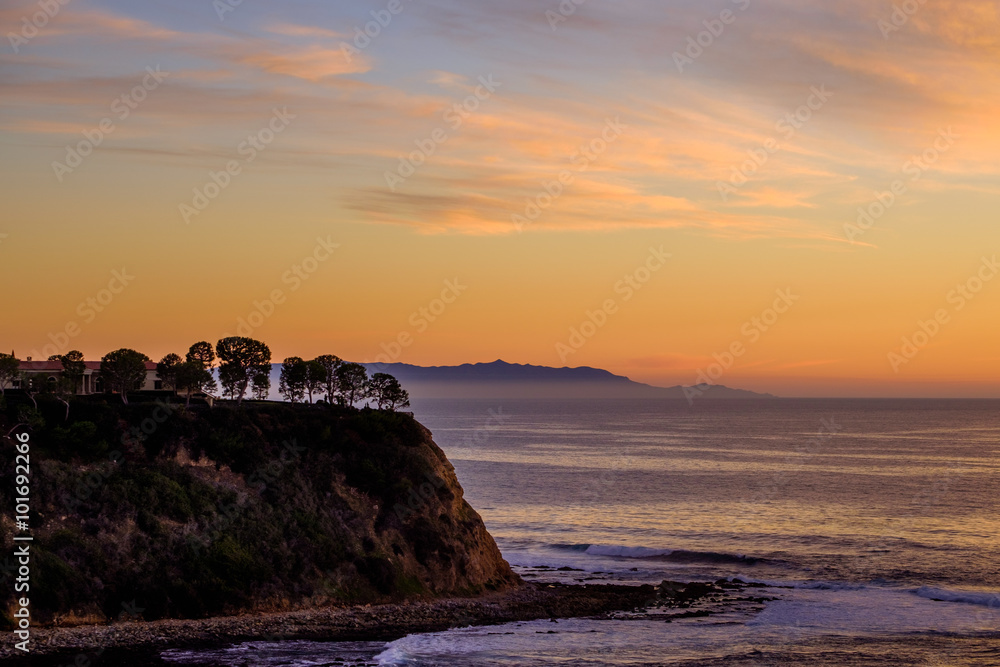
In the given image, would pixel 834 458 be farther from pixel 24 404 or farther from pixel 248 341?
pixel 24 404

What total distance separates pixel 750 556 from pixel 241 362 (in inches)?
1663

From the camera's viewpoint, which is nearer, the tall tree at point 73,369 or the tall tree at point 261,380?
the tall tree at point 73,369

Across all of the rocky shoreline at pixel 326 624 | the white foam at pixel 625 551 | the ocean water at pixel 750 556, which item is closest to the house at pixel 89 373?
the ocean water at pixel 750 556

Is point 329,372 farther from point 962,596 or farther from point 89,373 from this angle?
point 962,596

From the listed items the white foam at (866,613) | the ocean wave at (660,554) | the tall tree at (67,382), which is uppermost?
the tall tree at (67,382)

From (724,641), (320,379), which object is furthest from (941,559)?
(320,379)

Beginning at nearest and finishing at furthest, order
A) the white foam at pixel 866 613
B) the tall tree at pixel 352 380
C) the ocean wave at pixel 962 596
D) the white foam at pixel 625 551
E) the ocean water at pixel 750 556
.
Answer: the ocean water at pixel 750 556, the white foam at pixel 866 613, the ocean wave at pixel 962 596, the white foam at pixel 625 551, the tall tree at pixel 352 380

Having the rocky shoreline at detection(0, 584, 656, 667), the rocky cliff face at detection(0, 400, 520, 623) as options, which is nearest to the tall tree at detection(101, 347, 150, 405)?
the rocky cliff face at detection(0, 400, 520, 623)

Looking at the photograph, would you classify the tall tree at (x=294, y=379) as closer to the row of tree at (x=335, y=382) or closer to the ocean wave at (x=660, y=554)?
the row of tree at (x=335, y=382)

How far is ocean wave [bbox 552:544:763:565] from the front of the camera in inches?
2785

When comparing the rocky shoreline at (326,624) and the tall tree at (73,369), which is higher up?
the tall tree at (73,369)

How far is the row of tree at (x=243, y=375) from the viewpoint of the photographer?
224 ft

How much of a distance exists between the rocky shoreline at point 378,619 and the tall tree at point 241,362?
2705cm

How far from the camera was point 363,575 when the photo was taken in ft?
179
